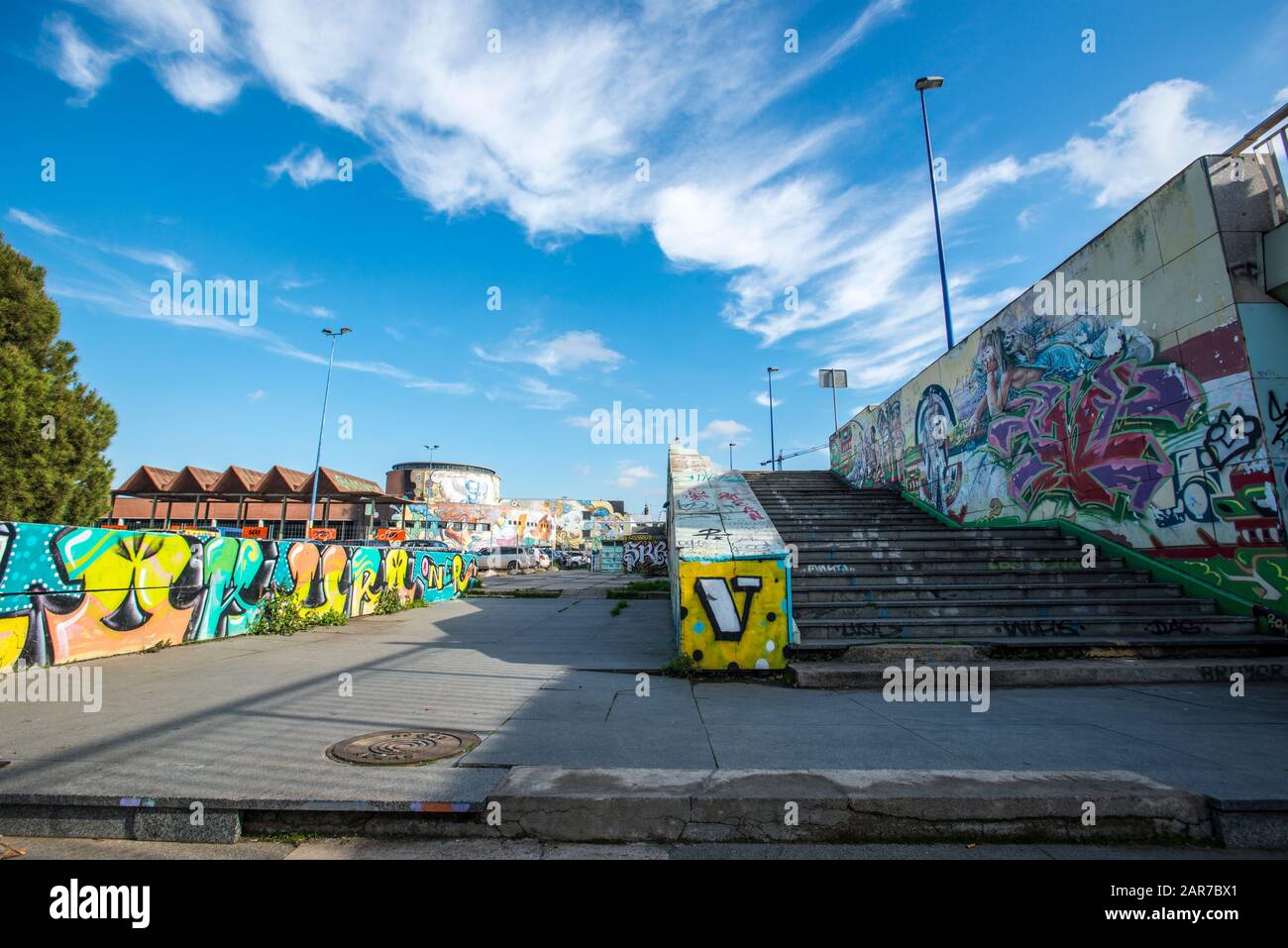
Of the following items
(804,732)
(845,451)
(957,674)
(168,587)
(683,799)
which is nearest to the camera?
(683,799)

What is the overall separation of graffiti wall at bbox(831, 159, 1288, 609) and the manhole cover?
903 centimetres

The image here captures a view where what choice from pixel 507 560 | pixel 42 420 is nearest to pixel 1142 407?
pixel 42 420

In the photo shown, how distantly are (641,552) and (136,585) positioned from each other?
1364 inches

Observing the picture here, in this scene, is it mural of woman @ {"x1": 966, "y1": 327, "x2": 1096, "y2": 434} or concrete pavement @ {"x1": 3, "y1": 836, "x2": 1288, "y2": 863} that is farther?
mural of woman @ {"x1": 966, "y1": 327, "x2": 1096, "y2": 434}

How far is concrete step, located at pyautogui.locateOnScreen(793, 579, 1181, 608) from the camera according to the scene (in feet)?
26.0

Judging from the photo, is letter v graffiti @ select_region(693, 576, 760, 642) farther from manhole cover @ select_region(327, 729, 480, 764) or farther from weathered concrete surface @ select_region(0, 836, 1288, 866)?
weathered concrete surface @ select_region(0, 836, 1288, 866)

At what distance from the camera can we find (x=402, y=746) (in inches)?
164

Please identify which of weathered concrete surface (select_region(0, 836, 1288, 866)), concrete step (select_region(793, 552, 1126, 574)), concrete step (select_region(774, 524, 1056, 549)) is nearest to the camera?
weathered concrete surface (select_region(0, 836, 1288, 866))

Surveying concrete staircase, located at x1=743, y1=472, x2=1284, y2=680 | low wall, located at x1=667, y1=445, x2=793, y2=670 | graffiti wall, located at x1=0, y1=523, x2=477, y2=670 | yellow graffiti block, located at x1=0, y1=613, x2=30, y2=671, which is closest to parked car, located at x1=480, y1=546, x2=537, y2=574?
graffiti wall, located at x1=0, y1=523, x2=477, y2=670

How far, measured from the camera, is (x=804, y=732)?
4.64 metres
